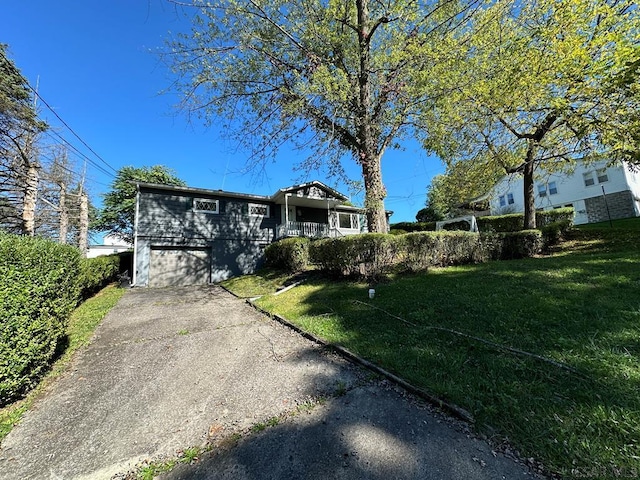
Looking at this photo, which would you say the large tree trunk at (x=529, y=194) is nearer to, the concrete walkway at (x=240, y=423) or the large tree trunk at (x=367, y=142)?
the large tree trunk at (x=367, y=142)

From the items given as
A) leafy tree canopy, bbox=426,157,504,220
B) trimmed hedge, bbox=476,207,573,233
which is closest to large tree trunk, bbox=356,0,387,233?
leafy tree canopy, bbox=426,157,504,220

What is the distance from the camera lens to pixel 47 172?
1478 cm

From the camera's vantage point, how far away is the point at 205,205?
569 inches

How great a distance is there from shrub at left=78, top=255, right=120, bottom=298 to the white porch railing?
27.7ft

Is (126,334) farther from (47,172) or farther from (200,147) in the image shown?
(47,172)

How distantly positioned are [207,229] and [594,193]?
2859cm

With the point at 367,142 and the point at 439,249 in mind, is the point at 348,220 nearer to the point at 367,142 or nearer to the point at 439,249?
the point at 367,142

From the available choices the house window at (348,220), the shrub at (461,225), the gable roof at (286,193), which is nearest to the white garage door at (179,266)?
the gable roof at (286,193)

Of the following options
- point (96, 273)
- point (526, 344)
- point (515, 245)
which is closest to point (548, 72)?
point (515, 245)

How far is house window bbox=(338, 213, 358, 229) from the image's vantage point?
65.5ft

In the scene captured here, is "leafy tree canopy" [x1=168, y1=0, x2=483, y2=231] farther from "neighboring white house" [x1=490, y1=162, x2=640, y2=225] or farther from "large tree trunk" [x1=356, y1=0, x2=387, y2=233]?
"neighboring white house" [x1=490, y1=162, x2=640, y2=225]

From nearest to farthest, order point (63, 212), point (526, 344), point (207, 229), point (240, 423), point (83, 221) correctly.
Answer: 1. point (240, 423)
2. point (526, 344)
3. point (207, 229)
4. point (63, 212)
5. point (83, 221)

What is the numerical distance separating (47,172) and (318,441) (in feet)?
67.4

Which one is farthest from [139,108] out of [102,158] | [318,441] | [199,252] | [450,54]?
[318,441]
